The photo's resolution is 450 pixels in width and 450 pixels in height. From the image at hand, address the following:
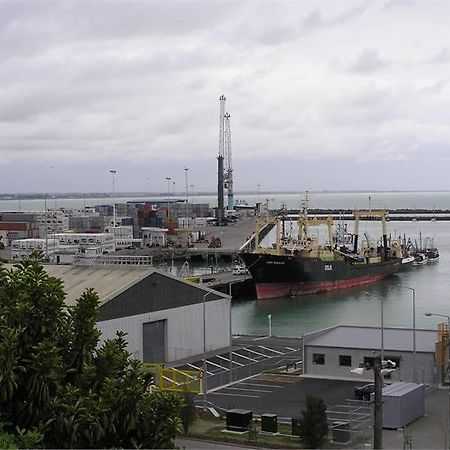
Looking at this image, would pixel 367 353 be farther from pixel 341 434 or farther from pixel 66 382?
pixel 66 382

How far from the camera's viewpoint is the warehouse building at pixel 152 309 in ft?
85.0

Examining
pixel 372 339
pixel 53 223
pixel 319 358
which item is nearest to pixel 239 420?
pixel 319 358

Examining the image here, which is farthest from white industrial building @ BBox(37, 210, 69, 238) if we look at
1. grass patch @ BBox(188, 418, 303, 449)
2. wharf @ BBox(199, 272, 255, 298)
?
grass patch @ BBox(188, 418, 303, 449)

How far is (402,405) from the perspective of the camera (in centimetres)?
1880

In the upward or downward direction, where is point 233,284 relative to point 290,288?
upward

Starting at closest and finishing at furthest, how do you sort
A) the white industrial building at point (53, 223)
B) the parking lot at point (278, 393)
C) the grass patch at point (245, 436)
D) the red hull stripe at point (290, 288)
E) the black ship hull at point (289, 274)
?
the grass patch at point (245, 436) < the parking lot at point (278, 393) < the red hull stripe at point (290, 288) < the black ship hull at point (289, 274) < the white industrial building at point (53, 223)

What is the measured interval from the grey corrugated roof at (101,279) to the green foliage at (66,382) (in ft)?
41.6

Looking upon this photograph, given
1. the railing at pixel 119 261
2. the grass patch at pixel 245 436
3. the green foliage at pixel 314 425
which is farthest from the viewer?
the railing at pixel 119 261

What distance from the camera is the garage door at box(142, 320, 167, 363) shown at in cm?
2659

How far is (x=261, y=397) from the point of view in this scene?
867 inches

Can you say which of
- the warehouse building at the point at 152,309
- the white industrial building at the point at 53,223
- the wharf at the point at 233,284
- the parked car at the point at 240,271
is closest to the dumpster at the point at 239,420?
the warehouse building at the point at 152,309

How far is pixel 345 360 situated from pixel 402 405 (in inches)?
221

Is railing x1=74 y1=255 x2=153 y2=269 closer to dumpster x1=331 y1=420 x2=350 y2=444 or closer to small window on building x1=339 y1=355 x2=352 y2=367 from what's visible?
small window on building x1=339 y1=355 x2=352 y2=367

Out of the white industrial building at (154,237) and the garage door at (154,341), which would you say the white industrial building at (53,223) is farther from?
the garage door at (154,341)
